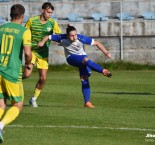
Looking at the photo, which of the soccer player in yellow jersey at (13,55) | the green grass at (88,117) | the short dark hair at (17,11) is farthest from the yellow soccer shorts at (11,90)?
the short dark hair at (17,11)

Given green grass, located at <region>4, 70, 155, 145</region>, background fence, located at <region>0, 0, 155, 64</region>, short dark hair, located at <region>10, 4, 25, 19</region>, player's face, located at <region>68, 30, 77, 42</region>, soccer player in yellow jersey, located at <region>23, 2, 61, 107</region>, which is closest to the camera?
short dark hair, located at <region>10, 4, 25, 19</region>

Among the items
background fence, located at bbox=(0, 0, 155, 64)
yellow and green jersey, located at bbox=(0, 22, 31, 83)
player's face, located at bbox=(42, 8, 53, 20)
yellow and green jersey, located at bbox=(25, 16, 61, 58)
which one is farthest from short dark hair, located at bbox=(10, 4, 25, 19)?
background fence, located at bbox=(0, 0, 155, 64)

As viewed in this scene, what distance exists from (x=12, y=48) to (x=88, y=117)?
3.20 metres

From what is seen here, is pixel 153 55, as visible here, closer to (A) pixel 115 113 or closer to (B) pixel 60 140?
(A) pixel 115 113

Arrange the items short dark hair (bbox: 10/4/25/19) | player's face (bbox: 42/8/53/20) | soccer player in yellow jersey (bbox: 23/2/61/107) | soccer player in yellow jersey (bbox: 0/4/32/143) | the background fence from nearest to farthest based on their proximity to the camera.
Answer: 1. short dark hair (bbox: 10/4/25/19)
2. soccer player in yellow jersey (bbox: 0/4/32/143)
3. player's face (bbox: 42/8/53/20)
4. soccer player in yellow jersey (bbox: 23/2/61/107)
5. the background fence

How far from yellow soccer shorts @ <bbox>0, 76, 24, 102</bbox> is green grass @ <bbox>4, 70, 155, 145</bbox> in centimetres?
59

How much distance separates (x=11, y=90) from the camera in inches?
447

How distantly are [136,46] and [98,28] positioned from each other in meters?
1.78

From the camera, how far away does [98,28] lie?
32.0 m

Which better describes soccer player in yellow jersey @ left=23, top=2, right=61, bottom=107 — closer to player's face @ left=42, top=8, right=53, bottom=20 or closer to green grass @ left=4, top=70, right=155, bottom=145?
player's face @ left=42, top=8, right=53, bottom=20

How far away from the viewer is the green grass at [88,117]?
453 inches

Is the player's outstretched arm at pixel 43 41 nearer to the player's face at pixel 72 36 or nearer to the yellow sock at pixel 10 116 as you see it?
the player's face at pixel 72 36

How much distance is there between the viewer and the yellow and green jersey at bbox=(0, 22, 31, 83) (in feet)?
37.0

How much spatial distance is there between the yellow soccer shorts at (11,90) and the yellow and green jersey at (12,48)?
60 mm
